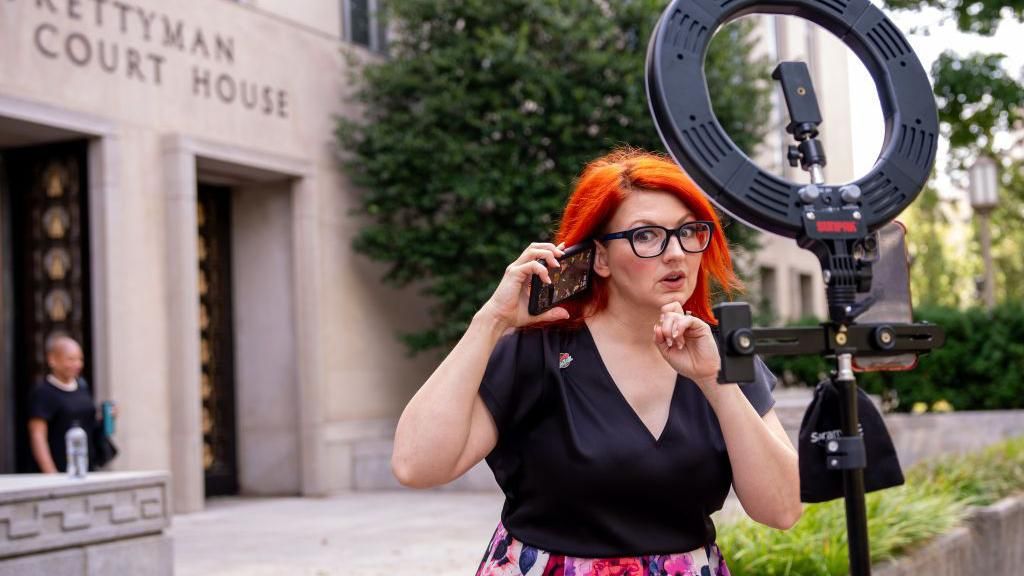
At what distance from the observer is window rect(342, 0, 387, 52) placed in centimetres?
1484

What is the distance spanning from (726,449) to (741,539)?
3.36 metres

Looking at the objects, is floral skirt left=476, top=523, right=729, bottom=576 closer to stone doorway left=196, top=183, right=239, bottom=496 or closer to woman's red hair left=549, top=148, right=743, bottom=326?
woman's red hair left=549, top=148, right=743, bottom=326

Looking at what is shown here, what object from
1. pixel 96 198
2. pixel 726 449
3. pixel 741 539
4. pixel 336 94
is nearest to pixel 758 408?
pixel 726 449

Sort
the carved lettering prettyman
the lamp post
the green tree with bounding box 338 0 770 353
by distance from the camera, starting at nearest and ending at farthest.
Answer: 1. the carved lettering prettyman
2. the green tree with bounding box 338 0 770 353
3. the lamp post

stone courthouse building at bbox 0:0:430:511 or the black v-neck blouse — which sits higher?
stone courthouse building at bbox 0:0:430:511

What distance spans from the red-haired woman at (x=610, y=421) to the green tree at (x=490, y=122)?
10.4m

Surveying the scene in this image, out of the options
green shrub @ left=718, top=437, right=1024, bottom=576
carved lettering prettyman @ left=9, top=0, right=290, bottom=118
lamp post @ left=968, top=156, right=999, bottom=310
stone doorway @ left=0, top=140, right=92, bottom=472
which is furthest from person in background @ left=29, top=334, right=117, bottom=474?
lamp post @ left=968, top=156, right=999, bottom=310

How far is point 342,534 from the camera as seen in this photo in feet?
33.3

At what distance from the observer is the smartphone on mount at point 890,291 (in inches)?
81.4

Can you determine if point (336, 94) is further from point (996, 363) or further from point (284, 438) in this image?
point (996, 363)

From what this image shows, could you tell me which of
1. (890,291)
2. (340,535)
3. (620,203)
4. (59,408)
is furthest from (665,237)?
(340,535)

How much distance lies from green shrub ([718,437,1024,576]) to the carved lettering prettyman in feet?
25.1

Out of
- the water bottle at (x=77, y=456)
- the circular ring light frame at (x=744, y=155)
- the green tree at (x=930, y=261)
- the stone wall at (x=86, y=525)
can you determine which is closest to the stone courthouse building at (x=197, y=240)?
the water bottle at (x=77, y=456)

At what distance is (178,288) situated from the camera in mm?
11906
